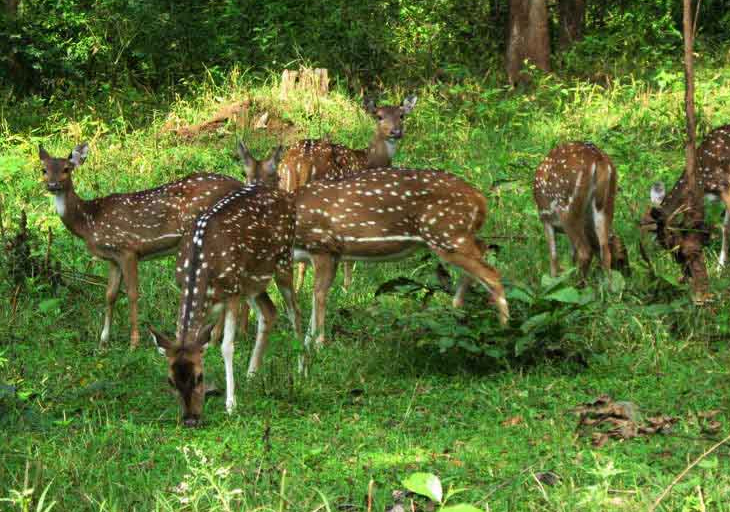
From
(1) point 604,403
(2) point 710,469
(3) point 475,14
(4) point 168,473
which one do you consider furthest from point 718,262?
(3) point 475,14

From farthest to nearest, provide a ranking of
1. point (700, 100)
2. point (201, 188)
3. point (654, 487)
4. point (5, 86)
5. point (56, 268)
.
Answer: point (5, 86)
point (700, 100)
point (56, 268)
point (201, 188)
point (654, 487)

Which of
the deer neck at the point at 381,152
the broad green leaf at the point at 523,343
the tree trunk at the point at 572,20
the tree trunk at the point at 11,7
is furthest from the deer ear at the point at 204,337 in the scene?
the tree trunk at the point at 572,20

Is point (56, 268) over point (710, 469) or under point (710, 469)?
under

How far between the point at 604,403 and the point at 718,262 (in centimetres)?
398

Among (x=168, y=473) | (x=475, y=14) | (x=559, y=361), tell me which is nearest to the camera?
(x=168, y=473)

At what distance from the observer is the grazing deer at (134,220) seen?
993 centimetres

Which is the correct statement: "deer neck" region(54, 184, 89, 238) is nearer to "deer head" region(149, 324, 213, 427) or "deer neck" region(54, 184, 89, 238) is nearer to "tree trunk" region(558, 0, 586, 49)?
"deer head" region(149, 324, 213, 427)

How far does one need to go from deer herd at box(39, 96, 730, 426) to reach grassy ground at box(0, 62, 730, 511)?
0.32 m

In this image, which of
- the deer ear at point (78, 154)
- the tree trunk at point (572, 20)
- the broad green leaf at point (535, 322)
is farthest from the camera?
the tree trunk at point (572, 20)

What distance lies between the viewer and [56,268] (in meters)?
10.7

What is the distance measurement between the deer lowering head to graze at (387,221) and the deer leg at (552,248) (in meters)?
1.08

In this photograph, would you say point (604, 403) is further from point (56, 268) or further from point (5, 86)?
point (5, 86)

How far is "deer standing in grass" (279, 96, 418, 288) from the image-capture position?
11891 millimetres

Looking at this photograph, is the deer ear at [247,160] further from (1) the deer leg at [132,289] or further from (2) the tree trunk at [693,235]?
(2) the tree trunk at [693,235]
